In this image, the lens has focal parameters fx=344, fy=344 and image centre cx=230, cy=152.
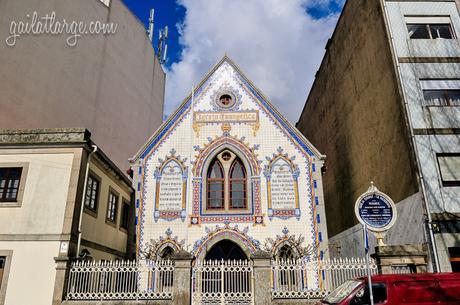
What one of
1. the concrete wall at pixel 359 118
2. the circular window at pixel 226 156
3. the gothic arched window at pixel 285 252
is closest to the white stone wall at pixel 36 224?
the circular window at pixel 226 156

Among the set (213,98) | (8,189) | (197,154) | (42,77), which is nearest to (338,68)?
(213,98)

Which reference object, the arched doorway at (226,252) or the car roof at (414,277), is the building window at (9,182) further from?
the car roof at (414,277)

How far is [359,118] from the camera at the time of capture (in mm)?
19938

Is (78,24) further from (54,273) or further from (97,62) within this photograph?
(54,273)

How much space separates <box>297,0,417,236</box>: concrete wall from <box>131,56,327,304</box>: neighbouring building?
336cm

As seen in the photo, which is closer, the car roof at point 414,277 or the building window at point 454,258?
the car roof at point 414,277

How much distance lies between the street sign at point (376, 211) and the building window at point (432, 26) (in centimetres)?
1039

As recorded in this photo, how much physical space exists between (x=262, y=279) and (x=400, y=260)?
172 inches

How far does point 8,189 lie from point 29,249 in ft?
8.62

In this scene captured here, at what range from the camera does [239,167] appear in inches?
701

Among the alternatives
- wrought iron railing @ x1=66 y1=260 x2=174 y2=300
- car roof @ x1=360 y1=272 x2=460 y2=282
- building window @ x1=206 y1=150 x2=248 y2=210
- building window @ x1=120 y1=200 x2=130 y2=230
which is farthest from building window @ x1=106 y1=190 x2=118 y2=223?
car roof @ x1=360 y1=272 x2=460 y2=282

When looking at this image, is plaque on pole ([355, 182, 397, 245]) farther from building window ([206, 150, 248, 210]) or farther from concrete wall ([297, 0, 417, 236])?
building window ([206, 150, 248, 210])

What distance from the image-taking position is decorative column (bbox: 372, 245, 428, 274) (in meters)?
10.5

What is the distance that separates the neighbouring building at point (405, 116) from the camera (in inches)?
535
